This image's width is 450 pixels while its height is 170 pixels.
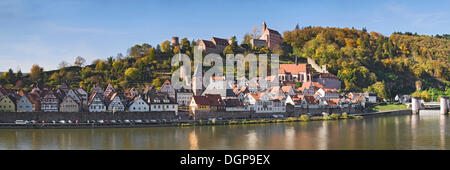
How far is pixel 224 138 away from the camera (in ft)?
95.1

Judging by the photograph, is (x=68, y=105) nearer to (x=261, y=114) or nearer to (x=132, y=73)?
(x=261, y=114)

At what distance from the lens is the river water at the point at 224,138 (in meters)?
25.5

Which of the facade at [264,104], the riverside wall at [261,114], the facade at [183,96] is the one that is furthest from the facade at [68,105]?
the facade at [264,104]

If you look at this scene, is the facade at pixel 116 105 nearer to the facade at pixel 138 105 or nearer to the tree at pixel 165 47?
the facade at pixel 138 105

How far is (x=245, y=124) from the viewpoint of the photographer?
40.4 metres

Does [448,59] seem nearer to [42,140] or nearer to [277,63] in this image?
[277,63]

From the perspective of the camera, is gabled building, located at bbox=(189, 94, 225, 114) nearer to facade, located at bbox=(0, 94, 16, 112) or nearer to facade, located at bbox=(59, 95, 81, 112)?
facade, located at bbox=(59, 95, 81, 112)

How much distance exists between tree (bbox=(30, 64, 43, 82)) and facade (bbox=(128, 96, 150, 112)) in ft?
80.9

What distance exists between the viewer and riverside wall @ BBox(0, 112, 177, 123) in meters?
35.9

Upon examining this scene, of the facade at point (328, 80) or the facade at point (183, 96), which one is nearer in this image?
the facade at point (183, 96)

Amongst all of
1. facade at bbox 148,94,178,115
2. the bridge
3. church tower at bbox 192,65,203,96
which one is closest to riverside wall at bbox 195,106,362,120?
facade at bbox 148,94,178,115

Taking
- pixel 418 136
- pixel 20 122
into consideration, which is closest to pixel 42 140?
pixel 20 122

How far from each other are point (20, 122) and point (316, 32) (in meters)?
74.1

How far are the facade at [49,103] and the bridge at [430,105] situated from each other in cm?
4365
